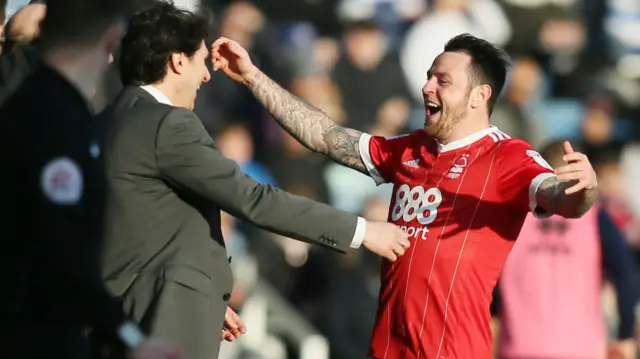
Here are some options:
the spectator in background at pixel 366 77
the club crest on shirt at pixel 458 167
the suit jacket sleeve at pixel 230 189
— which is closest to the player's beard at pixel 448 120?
the club crest on shirt at pixel 458 167

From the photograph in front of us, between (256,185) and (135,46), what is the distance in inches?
32.9

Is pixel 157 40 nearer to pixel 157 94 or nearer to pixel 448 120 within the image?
pixel 157 94

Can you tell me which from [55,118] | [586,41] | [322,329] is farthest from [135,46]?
[586,41]

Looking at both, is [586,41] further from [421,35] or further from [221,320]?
[221,320]

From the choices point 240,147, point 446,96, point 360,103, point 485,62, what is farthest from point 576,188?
point 360,103

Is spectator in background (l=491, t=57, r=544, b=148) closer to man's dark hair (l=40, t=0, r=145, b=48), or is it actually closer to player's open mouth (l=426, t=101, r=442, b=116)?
player's open mouth (l=426, t=101, r=442, b=116)

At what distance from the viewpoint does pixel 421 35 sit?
14.0 metres

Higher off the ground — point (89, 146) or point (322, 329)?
point (89, 146)

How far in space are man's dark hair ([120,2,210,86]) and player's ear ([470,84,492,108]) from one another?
1.37 metres

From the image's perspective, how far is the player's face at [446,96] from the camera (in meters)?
6.71

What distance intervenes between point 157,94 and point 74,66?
1481 millimetres

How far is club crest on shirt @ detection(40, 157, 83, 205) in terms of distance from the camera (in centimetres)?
455

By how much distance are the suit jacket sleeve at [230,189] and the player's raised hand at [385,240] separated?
10 centimetres

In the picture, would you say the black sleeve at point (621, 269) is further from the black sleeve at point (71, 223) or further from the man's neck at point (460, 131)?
the black sleeve at point (71, 223)
